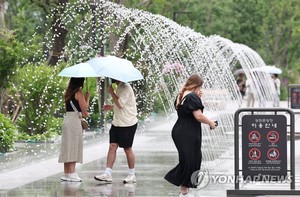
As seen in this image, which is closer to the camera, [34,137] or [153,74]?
[34,137]

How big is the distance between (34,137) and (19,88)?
4.94ft

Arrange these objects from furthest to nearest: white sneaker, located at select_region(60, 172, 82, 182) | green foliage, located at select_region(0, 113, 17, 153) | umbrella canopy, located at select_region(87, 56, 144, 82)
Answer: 1. green foliage, located at select_region(0, 113, 17, 153)
2. white sneaker, located at select_region(60, 172, 82, 182)
3. umbrella canopy, located at select_region(87, 56, 144, 82)

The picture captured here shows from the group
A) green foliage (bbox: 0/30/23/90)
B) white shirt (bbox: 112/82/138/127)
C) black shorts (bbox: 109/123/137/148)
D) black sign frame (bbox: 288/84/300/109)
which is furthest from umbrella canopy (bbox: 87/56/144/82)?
black sign frame (bbox: 288/84/300/109)

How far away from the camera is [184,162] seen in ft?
41.7

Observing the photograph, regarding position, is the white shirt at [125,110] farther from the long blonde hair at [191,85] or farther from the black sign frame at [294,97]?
the black sign frame at [294,97]

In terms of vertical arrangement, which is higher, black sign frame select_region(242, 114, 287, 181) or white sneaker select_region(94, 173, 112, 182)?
black sign frame select_region(242, 114, 287, 181)

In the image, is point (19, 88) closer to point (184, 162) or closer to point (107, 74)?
Answer: point (107, 74)

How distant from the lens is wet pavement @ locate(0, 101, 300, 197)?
13680 mm

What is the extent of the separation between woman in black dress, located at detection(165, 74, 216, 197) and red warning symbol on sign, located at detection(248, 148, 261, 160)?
0.63 m

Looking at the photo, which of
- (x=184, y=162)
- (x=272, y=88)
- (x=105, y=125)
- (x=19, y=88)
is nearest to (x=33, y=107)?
(x=19, y=88)

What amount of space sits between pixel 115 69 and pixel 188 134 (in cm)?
239

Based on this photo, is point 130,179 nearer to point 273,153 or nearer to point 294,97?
point 273,153

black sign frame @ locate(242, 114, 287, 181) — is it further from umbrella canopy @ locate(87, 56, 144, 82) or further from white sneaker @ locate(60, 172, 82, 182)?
white sneaker @ locate(60, 172, 82, 182)

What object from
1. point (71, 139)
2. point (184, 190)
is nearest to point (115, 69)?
point (71, 139)
